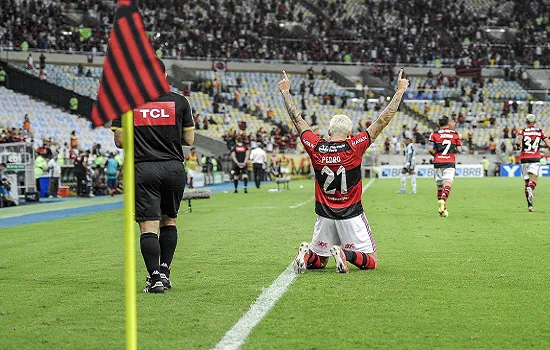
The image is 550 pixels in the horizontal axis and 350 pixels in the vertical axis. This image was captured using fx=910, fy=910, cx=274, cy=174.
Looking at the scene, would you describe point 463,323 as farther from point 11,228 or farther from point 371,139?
point 11,228

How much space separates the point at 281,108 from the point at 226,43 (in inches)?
279

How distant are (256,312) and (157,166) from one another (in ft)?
6.31

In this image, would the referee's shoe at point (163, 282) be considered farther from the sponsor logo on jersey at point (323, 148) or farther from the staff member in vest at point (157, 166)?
the sponsor logo on jersey at point (323, 148)

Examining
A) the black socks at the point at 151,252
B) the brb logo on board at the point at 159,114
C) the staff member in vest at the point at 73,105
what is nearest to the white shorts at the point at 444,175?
the brb logo on board at the point at 159,114

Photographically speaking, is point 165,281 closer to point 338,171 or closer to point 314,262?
point 314,262

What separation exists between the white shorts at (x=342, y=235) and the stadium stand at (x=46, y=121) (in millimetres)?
34720

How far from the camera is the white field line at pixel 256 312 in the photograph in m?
5.73

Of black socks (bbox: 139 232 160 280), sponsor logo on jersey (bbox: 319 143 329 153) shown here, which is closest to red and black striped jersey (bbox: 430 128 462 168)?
sponsor logo on jersey (bbox: 319 143 329 153)

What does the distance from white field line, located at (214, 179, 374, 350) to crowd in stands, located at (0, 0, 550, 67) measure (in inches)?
1952

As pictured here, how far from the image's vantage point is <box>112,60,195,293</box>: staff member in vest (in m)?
8.09

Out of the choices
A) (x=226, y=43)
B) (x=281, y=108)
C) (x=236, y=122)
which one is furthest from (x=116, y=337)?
(x=226, y=43)

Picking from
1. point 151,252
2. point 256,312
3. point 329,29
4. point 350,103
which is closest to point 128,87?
point 256,312

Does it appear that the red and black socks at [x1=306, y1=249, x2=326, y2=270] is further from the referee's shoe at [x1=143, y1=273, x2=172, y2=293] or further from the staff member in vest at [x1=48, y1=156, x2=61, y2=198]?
the staff member in vest at [x1=48, y1=156, x2=61, y2=198]

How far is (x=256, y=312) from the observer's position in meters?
6.90
